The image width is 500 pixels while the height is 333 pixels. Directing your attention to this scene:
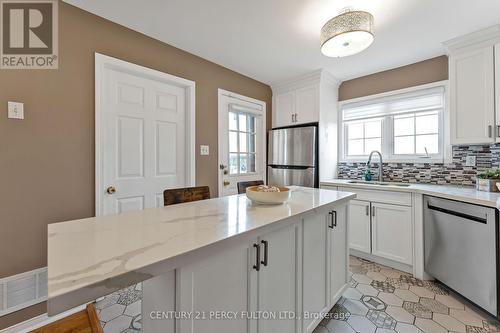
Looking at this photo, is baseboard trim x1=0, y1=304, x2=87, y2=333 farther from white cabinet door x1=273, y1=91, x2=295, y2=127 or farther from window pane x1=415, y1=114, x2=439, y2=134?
window pane x1=415, y1=114, x2=439, y2=134

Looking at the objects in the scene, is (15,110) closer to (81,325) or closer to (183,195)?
(183,195)

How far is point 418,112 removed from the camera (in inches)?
109

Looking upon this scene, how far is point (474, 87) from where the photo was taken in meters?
2.14

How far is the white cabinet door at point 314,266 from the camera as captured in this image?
1289 millimetres

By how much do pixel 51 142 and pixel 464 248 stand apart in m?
3.37

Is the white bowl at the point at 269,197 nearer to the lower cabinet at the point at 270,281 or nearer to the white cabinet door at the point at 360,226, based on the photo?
the lower cabinet at the point at 270,281

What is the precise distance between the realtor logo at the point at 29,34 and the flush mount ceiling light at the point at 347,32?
2.12 metres

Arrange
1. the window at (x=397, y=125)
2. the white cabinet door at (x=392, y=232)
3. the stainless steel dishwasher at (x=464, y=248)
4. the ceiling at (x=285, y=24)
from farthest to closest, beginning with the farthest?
1. the window at (x=397, y=125)
2. the white cabinet door at (x=392, y=232)
3. the ceiling at (x=285, y=24)
4. the stainless steel dishwasher at (x=464, y=248)

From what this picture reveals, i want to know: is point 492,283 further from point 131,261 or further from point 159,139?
point 159,139

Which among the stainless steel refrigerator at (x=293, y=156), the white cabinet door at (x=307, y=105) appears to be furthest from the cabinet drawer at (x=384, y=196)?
the white cabinet door at (x=307, y=105)

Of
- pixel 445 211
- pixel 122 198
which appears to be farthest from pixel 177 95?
pixel 445 211

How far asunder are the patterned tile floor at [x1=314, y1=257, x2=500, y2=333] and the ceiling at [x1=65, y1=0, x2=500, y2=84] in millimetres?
2378

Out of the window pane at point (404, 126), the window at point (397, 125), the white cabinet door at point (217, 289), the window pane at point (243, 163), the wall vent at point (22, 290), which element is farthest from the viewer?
the window pane at point (243, 163)

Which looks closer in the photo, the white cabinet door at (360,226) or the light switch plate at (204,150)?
the white cabinet door at (360,226)
